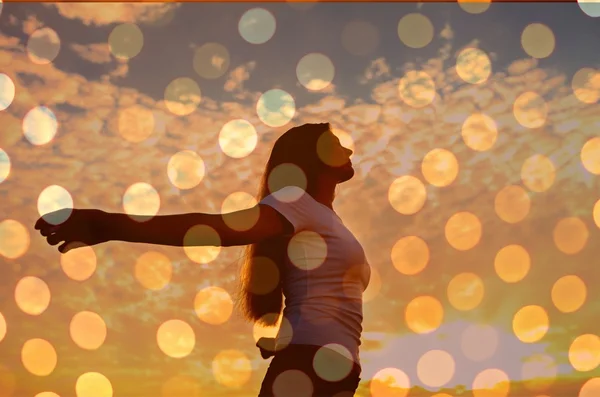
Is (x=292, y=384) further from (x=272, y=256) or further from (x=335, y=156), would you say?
(x=335, y=156)

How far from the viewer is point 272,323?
3.84 m

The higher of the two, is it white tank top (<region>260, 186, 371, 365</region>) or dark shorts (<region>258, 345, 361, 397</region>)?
white tank top (<region>260, 186, 371, 365</region>)

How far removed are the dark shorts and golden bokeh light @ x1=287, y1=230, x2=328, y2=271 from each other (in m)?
0.38

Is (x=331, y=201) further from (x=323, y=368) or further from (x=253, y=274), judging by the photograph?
(x=323, y=368)

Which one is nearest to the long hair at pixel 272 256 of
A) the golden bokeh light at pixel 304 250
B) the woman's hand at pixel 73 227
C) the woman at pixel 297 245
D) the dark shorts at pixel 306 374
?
the woman at pixel 297 245

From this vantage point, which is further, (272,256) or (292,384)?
(272,256)

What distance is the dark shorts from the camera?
2.87 m

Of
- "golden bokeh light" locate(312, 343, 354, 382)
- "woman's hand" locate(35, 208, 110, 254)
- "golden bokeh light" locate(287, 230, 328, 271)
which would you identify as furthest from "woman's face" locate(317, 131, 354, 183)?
"woman's hand" locate(35, 208, 110, 254)

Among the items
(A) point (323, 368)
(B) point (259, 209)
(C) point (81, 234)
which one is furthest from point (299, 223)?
(C) point (81, 234)

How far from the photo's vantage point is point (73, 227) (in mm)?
2465

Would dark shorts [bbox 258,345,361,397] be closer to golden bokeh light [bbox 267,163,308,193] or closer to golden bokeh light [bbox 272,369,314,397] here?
golden bokeh light [bbox 272,369,314,397]

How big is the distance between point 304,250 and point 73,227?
1.09 meters

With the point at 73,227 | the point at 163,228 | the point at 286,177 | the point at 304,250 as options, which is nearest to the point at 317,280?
the point at 304,250

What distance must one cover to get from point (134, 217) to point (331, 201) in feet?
4.20
